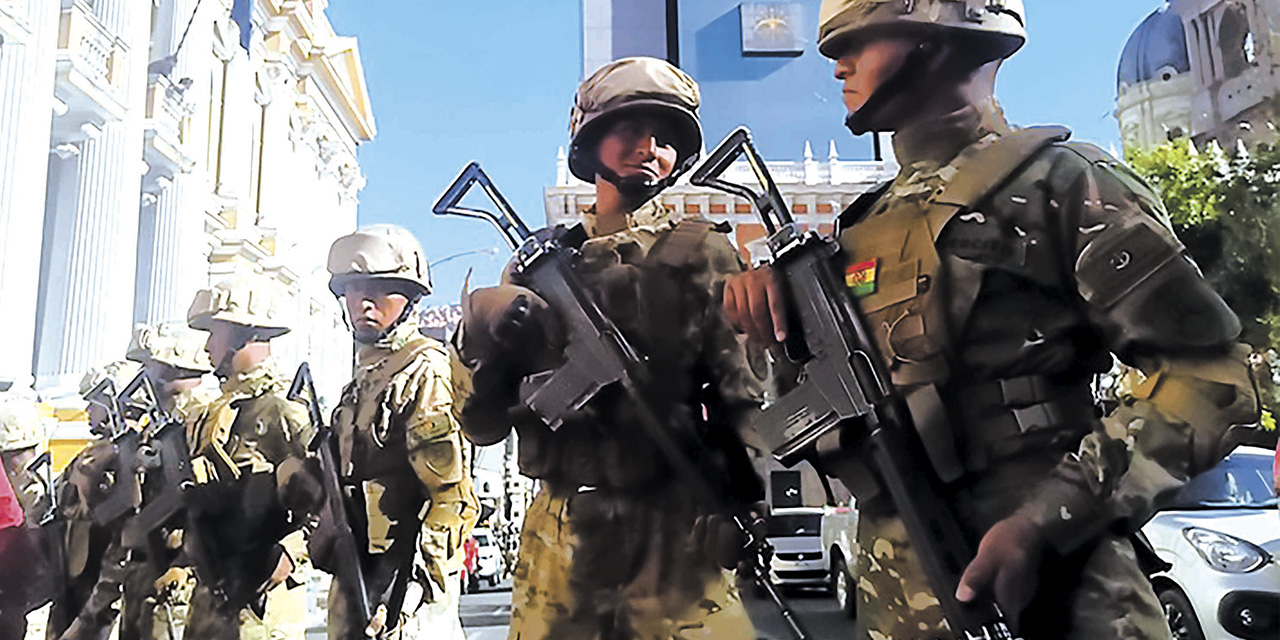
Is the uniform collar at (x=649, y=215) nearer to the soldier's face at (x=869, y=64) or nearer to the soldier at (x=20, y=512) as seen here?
the soldier's face at (x=869, y=64)

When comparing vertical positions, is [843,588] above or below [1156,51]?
below

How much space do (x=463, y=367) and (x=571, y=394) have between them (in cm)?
17

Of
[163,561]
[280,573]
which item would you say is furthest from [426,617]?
[163,561]

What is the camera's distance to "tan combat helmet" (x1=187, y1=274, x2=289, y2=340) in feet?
6.70

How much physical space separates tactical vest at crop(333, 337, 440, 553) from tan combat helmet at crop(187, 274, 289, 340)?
1.24 feet

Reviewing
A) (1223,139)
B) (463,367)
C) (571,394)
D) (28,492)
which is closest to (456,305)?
(463,367)

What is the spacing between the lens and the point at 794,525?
1362 mm

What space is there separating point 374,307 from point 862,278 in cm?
103

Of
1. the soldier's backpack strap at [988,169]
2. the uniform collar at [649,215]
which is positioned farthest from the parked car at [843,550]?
the uniform collar at [649,215]

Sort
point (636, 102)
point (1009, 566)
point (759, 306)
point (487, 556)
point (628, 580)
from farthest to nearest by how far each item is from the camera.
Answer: point (487, 556), point (636, 102), point (628, 580), point (759, 306), point (1009, 566)

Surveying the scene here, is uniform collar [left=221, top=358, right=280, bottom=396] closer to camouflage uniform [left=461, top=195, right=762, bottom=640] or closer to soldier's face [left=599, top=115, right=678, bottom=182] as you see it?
camouflage uniform [left=461, top=195, right=762, bottom=640]

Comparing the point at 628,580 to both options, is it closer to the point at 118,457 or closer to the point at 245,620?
the point at 245,620

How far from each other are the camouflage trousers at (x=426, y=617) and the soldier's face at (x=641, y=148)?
2.65 ft

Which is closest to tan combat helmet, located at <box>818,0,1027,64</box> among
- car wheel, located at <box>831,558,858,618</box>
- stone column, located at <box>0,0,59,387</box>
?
car wheel, located at <box>831,558,858,618</box>
